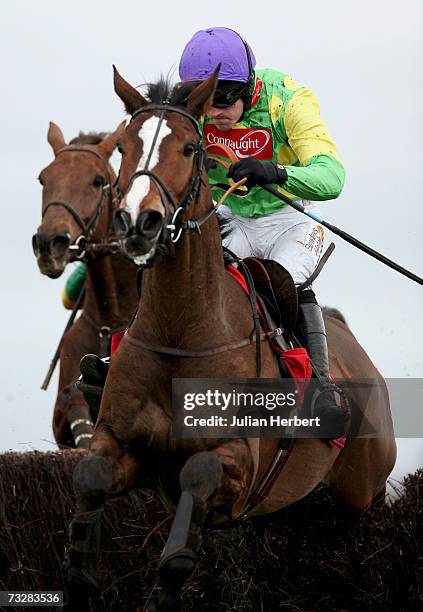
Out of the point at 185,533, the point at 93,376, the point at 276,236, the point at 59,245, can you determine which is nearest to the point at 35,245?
the point at 59,245

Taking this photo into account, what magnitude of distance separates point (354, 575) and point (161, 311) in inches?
93.6

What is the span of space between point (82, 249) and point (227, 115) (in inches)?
96.6

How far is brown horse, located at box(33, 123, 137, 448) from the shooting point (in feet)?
27.2

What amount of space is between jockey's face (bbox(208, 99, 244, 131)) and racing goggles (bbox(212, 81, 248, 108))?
0.08 feet

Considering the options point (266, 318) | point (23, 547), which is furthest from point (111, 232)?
point (266, 318)

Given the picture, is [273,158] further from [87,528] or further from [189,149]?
[87,528]

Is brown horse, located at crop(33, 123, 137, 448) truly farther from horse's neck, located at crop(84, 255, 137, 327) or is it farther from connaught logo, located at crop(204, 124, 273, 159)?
connaught logo, located at crop(204, 124, 273, 159)

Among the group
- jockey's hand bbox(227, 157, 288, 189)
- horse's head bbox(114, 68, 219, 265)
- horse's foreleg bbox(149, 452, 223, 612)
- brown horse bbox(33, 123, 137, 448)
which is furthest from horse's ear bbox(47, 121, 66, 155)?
horse's foreleg bbox(149, 452, 223, 612)

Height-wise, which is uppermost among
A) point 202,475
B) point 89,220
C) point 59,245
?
point 89,220

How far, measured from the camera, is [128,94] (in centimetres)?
586

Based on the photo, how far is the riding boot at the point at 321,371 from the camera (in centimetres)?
660

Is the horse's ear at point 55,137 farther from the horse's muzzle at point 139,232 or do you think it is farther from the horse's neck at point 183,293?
the horse's muzzle at point 139,232

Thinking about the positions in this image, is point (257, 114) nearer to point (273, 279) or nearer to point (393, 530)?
point (273, 279)

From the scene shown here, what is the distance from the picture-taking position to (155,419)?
5809 millimetres
